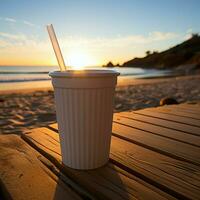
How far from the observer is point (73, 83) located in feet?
2.81

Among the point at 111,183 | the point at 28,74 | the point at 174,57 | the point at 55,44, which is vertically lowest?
the point at 174,57

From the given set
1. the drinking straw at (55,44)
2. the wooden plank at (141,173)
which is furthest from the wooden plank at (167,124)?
the drinking straw at (55,44)

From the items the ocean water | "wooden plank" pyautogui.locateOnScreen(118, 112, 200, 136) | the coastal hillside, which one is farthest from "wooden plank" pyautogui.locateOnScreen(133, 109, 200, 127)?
the coastal hillside

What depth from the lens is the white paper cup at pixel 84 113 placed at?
34.0 inches

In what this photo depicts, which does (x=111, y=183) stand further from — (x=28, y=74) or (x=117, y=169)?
(x=28, y=74)

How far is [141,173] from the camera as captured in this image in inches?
35.5

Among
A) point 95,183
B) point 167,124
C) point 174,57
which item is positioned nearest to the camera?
point 95,183

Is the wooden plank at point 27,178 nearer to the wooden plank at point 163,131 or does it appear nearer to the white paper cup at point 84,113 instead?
the white paper cup at point 84,113

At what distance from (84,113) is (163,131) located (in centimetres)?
75

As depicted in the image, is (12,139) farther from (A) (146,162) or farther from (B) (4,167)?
(A) (146,162)

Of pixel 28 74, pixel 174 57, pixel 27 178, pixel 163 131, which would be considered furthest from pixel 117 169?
pixel 174 57

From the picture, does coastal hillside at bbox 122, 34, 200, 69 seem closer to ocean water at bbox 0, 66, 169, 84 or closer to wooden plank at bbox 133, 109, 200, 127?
ocean water at bbox 0, 66, 169, 84

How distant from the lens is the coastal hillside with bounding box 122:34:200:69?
3872 centimetres

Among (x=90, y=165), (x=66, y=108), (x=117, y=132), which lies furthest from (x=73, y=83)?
(x=117, y=132)
